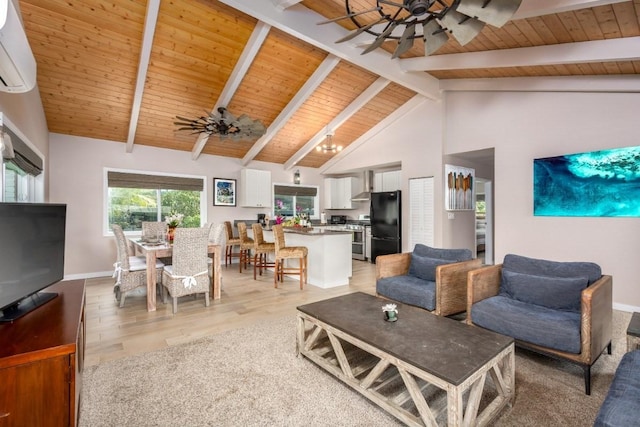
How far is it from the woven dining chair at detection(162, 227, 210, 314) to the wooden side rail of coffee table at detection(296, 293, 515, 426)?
186 cm

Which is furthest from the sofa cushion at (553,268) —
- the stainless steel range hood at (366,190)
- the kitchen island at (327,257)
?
the stainless steel range hood at (366,190)

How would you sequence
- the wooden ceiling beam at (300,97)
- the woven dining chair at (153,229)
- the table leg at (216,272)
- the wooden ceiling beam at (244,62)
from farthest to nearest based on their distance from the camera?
the woven dining chair at (153,229), the wooden ceiling beam at (300,97), the table leg at (216,272), the wooden ceiling beam at (244,62)

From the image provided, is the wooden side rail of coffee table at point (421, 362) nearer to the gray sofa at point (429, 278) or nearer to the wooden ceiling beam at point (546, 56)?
the gray sofa at point (429, 278)

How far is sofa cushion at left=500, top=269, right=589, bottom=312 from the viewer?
2.32m

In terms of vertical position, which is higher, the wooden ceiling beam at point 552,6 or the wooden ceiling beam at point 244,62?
the wooden ceiling beam at point 244,62

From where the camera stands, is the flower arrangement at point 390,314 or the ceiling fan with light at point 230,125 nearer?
the flower arrangement at point 390,314

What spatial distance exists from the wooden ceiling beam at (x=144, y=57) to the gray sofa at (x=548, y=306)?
163 inches

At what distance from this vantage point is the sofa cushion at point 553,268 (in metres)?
2.37

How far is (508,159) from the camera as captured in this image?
4.57m

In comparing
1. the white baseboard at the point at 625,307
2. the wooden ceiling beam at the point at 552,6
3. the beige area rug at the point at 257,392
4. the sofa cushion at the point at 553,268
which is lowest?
the beige area rug at the point at 257,392

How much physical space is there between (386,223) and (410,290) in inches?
137

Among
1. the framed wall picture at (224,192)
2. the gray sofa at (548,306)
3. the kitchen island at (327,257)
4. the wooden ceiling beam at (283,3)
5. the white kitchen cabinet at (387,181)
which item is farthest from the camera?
the white kitchen cabinet at (387,181)

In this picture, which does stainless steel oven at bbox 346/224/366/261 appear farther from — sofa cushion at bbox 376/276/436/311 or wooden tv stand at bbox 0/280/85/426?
wooden tv stand at bbox 0/280/85/426

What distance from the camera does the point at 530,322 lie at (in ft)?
7.20
